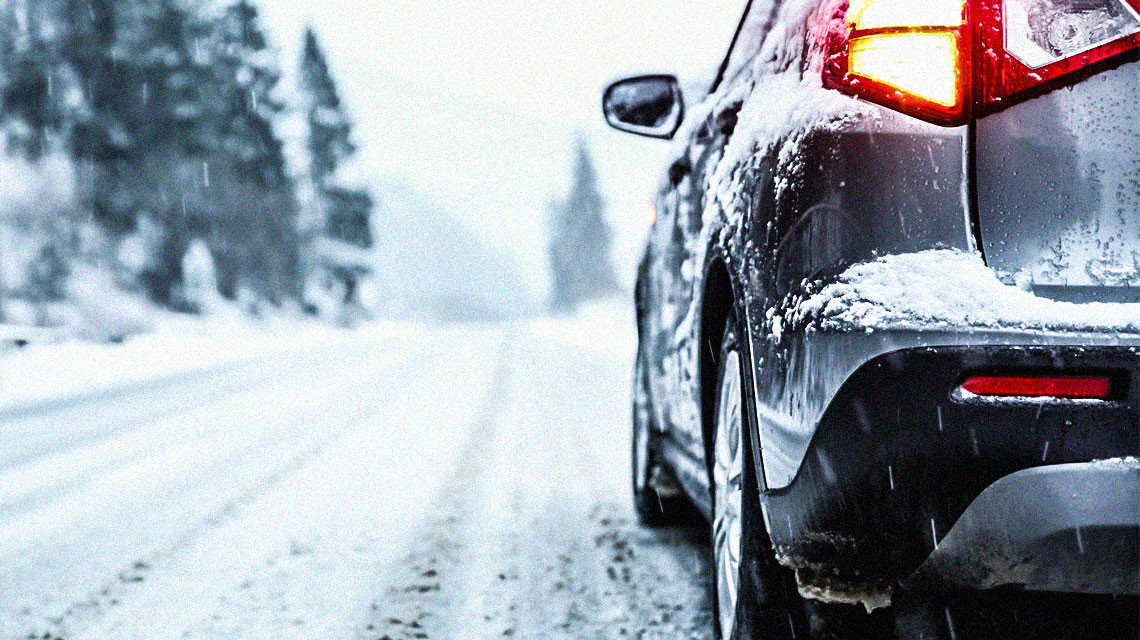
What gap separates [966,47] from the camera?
1.84m

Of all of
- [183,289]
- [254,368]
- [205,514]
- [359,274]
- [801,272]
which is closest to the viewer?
[801,272]

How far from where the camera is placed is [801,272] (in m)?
1.97

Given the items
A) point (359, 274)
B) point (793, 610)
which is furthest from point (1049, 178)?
point (359, 274)

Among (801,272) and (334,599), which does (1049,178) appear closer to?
(801,272)

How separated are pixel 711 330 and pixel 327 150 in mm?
48590

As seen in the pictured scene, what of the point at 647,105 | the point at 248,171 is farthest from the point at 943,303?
the point at 248,171

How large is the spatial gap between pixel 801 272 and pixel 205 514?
3.97 m

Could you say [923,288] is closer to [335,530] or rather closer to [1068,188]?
[1068,188]

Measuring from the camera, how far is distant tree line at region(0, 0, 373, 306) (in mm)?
28125

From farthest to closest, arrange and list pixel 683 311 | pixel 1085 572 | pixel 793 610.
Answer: pixel 683 311
pixel 793 610
pixel 1085 572

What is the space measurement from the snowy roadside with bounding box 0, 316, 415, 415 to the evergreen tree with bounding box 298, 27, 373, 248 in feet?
69.8

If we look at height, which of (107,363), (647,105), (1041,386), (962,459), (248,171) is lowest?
(107,363)

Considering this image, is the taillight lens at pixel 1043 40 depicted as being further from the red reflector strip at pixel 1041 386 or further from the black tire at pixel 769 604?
the black tire at pixel 769 604

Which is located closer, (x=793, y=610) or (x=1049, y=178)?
(x=1049, y=178)
